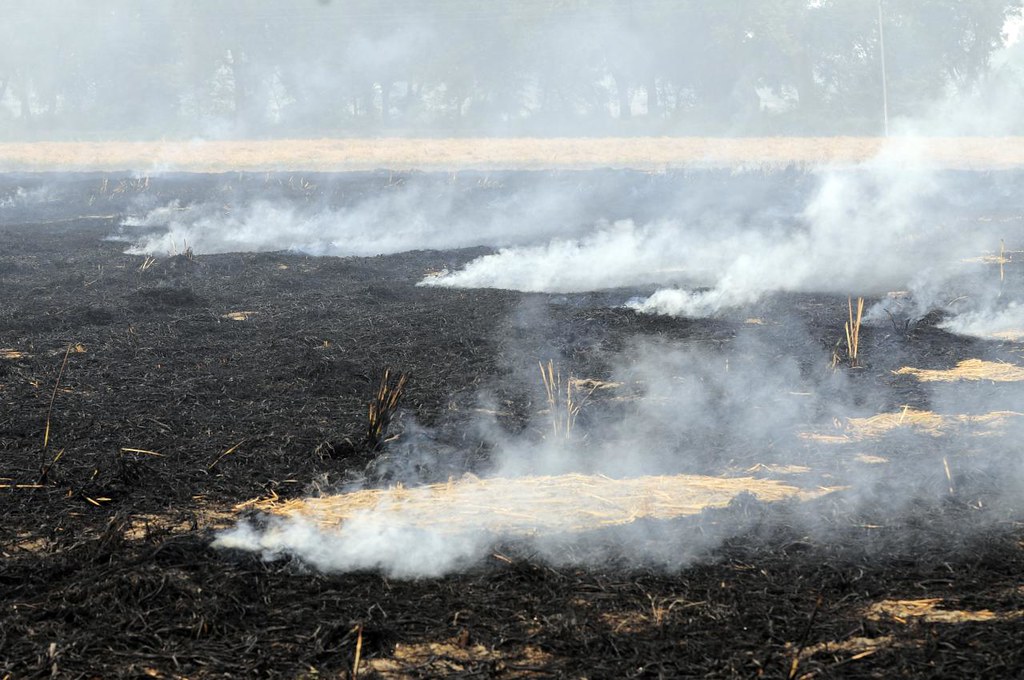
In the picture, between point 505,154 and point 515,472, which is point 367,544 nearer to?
point 515,472

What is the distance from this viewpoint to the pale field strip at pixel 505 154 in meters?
29.4

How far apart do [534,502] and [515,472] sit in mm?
569

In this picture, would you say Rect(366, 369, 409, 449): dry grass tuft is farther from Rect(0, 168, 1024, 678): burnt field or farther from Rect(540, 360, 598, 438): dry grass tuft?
Rect(540, 360, 598, 438): dry grass tuft

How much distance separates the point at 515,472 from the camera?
6020 mm

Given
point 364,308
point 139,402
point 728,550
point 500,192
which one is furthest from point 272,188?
point 728,550

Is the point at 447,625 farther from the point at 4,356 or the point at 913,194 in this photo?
the point at 913,194

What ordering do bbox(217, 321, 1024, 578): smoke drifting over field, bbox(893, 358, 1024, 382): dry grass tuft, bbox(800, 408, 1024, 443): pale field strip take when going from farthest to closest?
bbox(893, 358, 1024, 382): dry grass tuft
bbox(800, 408, 1024, 443): pale field strip
bbox(217, 321, 1024, 578): smoke drifting over field

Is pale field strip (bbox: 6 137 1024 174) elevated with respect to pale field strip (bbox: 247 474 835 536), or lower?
elevated

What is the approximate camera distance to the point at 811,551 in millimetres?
4707

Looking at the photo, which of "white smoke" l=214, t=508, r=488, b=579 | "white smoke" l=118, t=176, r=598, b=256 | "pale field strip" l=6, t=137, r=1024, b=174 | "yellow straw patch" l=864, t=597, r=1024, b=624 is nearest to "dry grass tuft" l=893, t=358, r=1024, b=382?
"yellow straw patch" l=864, t=597, r=1024, b=624

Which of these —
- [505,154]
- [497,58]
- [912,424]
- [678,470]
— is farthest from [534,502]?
[497,58]

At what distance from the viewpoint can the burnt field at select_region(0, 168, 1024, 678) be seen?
3891mm

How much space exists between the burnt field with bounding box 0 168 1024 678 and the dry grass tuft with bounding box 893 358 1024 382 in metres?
0.04

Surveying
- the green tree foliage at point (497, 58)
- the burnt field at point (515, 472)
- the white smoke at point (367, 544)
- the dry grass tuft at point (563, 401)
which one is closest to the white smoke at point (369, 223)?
the burnt field at point (515, 472)
